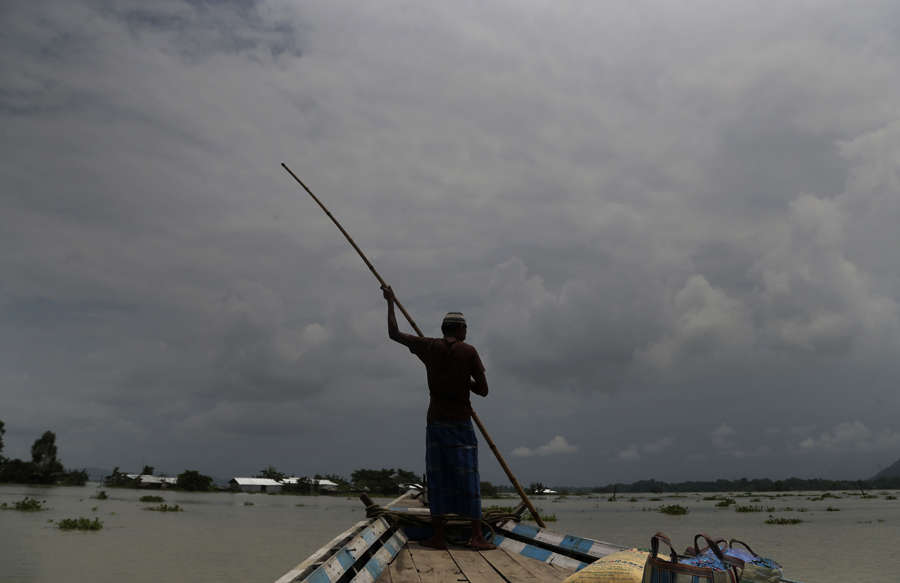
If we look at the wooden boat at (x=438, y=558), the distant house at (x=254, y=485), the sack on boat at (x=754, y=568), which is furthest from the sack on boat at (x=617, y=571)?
the distant house at (x=254, y=485)

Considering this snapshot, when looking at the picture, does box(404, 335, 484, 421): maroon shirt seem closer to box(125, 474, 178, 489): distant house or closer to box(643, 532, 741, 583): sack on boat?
box(643, 532, 741, 583): sack on boat

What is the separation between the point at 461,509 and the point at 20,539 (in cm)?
1294

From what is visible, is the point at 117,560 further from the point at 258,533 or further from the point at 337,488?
the point at 337,488

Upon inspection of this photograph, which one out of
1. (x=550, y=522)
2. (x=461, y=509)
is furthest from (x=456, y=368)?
(x=550, y=522)

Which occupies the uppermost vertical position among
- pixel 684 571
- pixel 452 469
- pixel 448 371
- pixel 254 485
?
pixel 448 371

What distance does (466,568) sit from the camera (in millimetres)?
4316

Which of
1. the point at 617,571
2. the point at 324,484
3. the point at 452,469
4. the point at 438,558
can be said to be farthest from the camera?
the point at 324,484

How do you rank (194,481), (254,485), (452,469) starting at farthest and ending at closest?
(254,485)
(194,481)
(452,469)

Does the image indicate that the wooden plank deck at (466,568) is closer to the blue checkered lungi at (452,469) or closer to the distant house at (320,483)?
the blue checkered lungi at (452,469)

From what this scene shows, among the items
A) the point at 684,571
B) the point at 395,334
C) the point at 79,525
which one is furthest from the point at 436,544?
the point at 79,525

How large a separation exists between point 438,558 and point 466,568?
49cm

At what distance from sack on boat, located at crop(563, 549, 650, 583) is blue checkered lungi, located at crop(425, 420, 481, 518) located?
241 cm

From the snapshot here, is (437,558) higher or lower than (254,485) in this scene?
higher

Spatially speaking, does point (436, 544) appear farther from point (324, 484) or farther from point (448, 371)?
point (324, 484)
